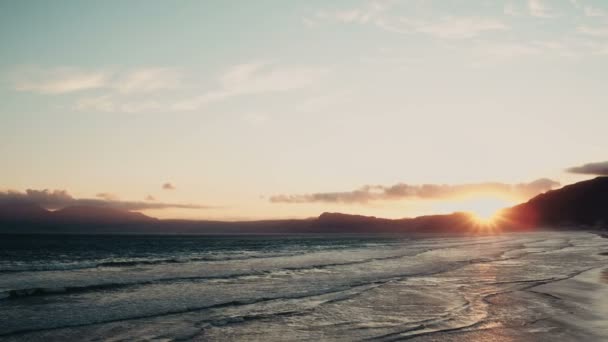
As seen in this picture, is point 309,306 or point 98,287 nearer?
point 309,306

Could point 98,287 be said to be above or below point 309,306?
above

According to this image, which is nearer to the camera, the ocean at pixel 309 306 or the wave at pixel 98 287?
the ocean at pixel 309 306

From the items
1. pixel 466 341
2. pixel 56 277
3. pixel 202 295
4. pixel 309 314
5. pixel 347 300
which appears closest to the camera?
pixel 466 341

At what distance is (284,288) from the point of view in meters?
28.5

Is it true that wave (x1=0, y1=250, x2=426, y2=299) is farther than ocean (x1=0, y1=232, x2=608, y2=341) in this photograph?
Yes

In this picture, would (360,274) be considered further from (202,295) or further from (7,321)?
(7,321)

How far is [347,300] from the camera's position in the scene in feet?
77.9

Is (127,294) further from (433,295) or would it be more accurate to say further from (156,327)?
(433,295)

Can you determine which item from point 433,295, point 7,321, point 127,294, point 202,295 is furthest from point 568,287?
point 7,321

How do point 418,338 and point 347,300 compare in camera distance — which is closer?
point 418,338

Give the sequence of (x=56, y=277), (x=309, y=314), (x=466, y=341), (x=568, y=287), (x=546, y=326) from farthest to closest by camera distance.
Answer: (x=56, y=277)
(x=568, y=287)
(x=309, y=314)
(x=546, y=326)
(x=466, y=341)

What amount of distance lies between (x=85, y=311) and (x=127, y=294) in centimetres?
548

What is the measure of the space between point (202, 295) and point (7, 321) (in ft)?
31.0

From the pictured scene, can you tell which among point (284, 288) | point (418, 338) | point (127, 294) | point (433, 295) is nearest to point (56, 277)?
point (127, 294)
